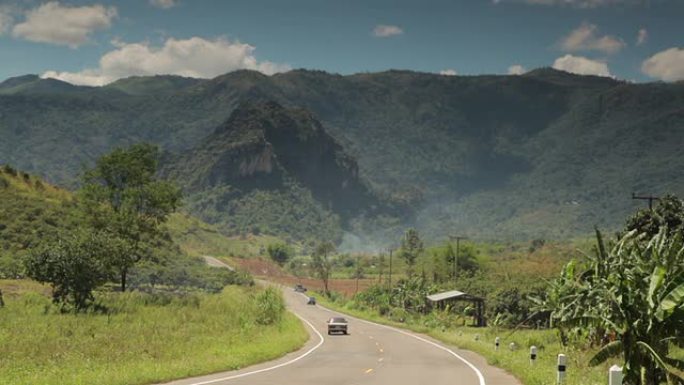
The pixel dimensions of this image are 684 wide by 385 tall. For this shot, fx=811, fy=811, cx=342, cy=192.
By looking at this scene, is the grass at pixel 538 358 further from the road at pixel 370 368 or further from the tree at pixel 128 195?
the tree at pixel 128 195

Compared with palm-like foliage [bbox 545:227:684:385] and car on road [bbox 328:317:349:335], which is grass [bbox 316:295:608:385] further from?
car on road [bbox 328:317:349:335]

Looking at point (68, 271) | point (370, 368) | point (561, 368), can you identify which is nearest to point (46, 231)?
point (68, 271)

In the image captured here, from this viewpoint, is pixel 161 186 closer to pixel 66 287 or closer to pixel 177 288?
pixel 66 287

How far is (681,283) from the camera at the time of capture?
1769 centimetres

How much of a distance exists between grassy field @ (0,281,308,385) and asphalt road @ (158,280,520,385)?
47.1 inches

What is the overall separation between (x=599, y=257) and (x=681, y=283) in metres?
8.53

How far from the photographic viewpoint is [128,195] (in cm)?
6756

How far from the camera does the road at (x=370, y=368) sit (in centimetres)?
2403

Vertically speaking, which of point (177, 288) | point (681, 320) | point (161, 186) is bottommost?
point (177, 288)

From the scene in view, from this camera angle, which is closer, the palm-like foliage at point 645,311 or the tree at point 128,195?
the palm-like foliage at point 645,311

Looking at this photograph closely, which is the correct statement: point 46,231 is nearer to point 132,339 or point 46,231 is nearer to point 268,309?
point 268,309

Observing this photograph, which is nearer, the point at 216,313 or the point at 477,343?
the point at 477,343

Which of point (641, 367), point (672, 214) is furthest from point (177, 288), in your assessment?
point (641, 367)

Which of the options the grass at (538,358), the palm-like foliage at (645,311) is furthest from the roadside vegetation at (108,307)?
the palm-like foliage at (645,311)
